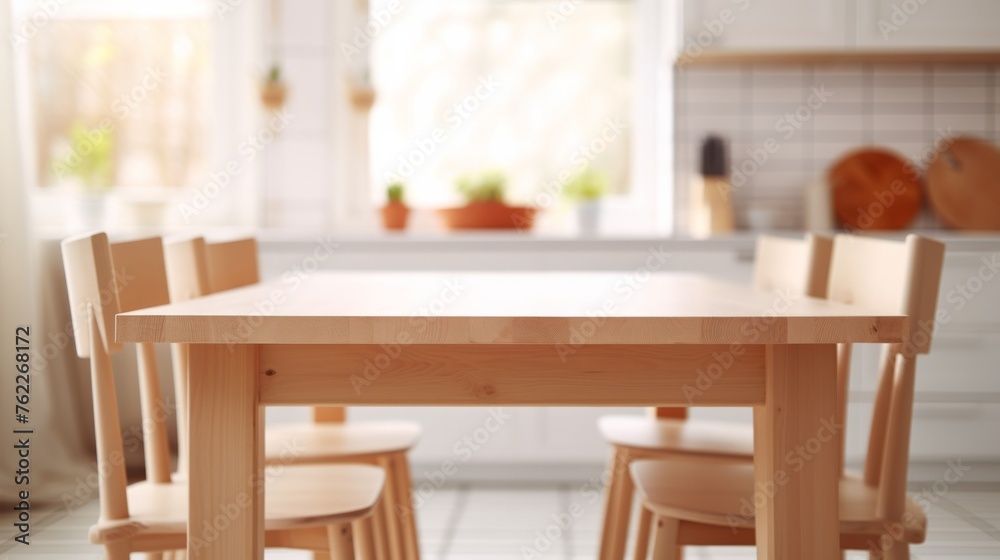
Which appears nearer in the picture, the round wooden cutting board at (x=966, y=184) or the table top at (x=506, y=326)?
the table top at (x=506, y=326)

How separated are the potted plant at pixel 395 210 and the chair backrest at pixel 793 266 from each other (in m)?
1.69

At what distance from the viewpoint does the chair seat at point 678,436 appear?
66.4 inches

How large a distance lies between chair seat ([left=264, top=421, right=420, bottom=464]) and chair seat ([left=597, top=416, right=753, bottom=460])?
385 mm

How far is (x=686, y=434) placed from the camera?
5.91ft

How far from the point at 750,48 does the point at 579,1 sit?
76cm

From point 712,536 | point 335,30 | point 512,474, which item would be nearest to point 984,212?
point 512,474

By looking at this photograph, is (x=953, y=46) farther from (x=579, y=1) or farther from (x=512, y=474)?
(x=512, y=474)

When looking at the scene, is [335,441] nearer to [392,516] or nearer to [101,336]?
[392,516]

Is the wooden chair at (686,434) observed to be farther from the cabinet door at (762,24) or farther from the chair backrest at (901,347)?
the cabinet door at (762,24)

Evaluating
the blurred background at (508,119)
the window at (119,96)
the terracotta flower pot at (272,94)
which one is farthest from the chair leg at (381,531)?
the window at (119,96)

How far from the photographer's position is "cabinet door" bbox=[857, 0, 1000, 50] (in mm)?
3256

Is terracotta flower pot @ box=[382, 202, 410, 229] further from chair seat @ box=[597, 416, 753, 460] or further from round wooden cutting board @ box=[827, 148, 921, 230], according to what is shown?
chair seat @ box=[597, 416, 753, 460]

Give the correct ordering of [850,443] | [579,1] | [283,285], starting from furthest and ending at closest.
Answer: [579,1] < [850,443] < [283,285]

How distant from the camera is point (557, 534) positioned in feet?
8.35
